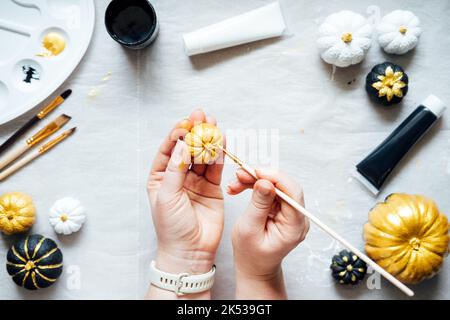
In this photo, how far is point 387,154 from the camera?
3.71 ft

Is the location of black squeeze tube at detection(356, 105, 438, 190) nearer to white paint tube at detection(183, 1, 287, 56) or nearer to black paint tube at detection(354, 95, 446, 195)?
black paint tube at detection(354, 95, 446, 195)

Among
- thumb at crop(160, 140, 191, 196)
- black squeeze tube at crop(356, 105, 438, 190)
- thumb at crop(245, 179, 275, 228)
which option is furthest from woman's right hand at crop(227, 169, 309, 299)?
black squeeze tube at crop(356, 105, 438, 190)

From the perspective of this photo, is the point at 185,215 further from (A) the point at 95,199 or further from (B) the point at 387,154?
(B) the point at 387,154

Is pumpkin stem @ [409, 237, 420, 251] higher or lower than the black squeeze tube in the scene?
lower

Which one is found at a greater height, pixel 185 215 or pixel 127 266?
pixel 185 215

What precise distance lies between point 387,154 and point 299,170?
0.68ft

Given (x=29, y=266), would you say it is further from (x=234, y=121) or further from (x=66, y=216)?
(x=234, y=121)

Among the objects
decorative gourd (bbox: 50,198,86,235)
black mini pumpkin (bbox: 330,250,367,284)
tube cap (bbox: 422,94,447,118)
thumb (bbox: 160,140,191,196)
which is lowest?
black mini pumpkin (bbox: 330,250,367,284)

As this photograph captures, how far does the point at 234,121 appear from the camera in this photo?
1.16m

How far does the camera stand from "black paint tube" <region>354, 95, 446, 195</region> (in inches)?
44.3

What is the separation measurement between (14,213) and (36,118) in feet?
0.75

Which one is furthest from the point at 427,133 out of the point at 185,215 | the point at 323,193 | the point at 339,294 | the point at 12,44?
the point at 12,44

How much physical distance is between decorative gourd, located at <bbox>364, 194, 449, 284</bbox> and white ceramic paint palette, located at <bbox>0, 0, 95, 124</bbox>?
0.81 metres

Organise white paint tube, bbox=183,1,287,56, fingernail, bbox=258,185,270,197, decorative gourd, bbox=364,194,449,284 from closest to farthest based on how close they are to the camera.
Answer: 1. fingernail, bbox=258,185,270,197
2. decorative gourd, bbox=364,194,449,284
3. white paint tube, bbox=183,1,287,56
